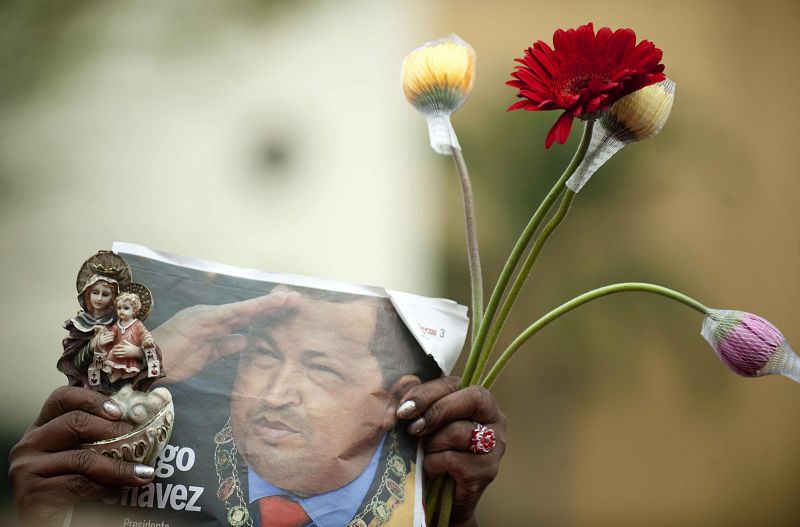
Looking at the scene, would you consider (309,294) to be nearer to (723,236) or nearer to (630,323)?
A: (630,323)

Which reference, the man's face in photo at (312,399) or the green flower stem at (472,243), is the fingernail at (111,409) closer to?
the man's face in photo at (312,399)

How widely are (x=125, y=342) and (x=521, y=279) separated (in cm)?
33

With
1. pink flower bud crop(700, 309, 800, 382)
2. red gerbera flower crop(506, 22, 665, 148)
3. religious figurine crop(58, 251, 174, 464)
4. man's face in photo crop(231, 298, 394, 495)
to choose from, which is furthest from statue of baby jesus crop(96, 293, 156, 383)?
pink flower bud crop(700, 309, 800, 382)

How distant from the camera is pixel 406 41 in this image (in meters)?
1.15

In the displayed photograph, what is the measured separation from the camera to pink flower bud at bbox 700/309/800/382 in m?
0.63

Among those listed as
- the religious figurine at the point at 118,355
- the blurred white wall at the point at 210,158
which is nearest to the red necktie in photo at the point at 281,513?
the religious figurine at the point at 118,355

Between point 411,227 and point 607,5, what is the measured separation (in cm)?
45

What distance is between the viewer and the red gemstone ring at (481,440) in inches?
26.8

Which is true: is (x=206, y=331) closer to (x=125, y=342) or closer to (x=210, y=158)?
(x=125, y=342)

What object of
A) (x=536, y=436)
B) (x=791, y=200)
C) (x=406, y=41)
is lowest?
(x=536, y=436)

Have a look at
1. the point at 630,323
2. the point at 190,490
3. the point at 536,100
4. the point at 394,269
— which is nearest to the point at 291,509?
the point at 190,490

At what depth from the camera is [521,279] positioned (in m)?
0.68

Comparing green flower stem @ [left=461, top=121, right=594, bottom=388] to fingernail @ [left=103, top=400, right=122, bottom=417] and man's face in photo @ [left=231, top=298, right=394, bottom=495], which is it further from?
fingernail @ [left=103, top=400, right=122, bottom=417]

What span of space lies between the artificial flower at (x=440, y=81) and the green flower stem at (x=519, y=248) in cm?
10
